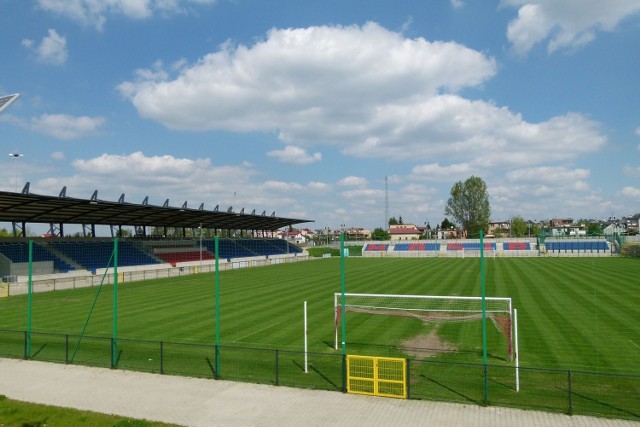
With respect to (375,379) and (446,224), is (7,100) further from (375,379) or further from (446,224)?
(446,224)

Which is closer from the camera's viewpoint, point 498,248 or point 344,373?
point 344,373

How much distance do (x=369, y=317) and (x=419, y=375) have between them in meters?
9.84

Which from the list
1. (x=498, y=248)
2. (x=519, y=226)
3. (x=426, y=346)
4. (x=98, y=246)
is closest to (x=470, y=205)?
(x=498, y=248)

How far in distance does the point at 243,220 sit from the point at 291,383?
63.7m

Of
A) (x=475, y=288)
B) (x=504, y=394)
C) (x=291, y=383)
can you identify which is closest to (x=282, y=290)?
(x=475, y=288)

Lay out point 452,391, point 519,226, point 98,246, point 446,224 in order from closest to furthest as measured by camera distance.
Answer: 1. point 452,391
2. point 98,246
3. point 519,226
4. point 446,224

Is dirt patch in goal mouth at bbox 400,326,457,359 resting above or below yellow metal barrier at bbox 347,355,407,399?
below

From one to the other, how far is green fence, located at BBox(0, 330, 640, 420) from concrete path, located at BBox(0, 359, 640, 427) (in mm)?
596

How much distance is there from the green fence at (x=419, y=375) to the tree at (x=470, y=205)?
332 ft

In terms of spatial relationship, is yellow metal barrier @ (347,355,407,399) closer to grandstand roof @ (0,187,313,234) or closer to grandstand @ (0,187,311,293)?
grandstand @ (0,187,311,293)

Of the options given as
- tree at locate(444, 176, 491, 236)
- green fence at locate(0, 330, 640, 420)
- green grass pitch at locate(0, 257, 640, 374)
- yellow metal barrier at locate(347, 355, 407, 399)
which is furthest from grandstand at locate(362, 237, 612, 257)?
yellow metal barrier at locate(347, 355, 407, 399)

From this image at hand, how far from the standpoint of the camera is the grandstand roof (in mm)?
40938

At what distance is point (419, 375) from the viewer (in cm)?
1401

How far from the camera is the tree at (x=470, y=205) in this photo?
111625 mm
